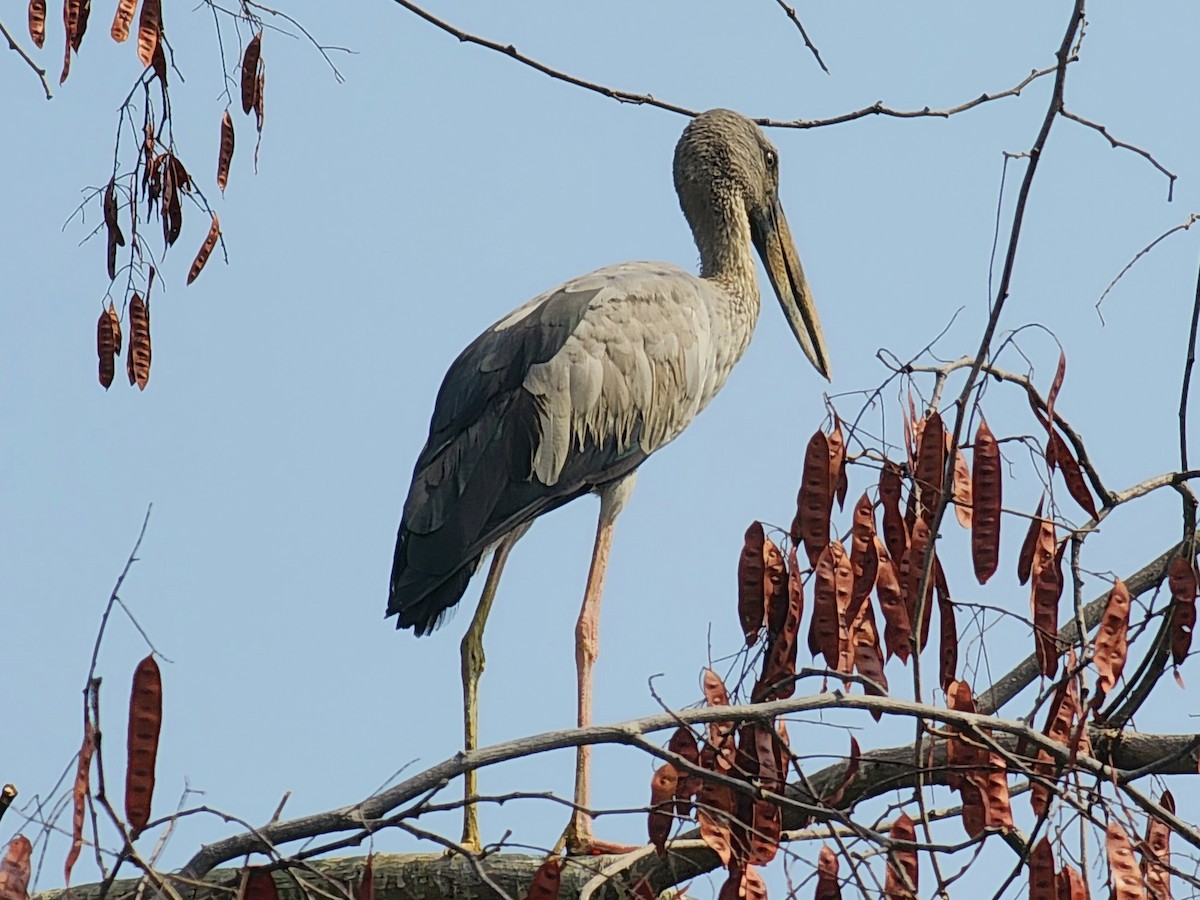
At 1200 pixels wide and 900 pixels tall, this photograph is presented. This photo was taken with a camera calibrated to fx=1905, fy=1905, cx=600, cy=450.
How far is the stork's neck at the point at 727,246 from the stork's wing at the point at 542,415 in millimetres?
528

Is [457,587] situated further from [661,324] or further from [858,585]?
[858,585]

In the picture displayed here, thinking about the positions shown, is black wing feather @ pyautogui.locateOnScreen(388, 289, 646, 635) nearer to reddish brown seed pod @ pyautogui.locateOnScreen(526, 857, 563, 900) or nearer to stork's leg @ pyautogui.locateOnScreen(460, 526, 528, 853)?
stork's leg @ pyautogui.locateOnScreen(460, 526, 528, 853)

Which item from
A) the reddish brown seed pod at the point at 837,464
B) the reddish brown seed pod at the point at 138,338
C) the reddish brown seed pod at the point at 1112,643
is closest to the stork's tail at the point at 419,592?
the reddish brown seed pod at the point at 138,338

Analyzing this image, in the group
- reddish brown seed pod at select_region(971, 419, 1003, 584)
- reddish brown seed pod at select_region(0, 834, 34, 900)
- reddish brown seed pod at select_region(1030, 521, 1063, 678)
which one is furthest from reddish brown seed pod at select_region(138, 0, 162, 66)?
reddish brown seed pod at select_region(1030, 521, 1063, 678)

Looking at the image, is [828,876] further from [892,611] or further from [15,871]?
[15,871]

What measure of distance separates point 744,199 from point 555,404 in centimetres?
185

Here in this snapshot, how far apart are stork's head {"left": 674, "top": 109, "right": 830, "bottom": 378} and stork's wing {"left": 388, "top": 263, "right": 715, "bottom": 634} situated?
2.68 feet

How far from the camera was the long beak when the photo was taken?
8.52 m

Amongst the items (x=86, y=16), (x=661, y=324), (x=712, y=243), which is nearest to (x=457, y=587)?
(x=661, y=324)

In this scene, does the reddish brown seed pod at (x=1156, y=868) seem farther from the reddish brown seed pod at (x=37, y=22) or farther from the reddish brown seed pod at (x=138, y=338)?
the reddish brown seed pod at (x=37, y=22)

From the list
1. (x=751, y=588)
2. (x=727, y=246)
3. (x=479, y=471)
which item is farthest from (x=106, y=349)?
(x=727, y=246)

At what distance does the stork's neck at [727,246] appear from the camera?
7.96m

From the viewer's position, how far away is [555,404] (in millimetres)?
6910

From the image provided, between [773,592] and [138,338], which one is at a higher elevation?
[138,338]
